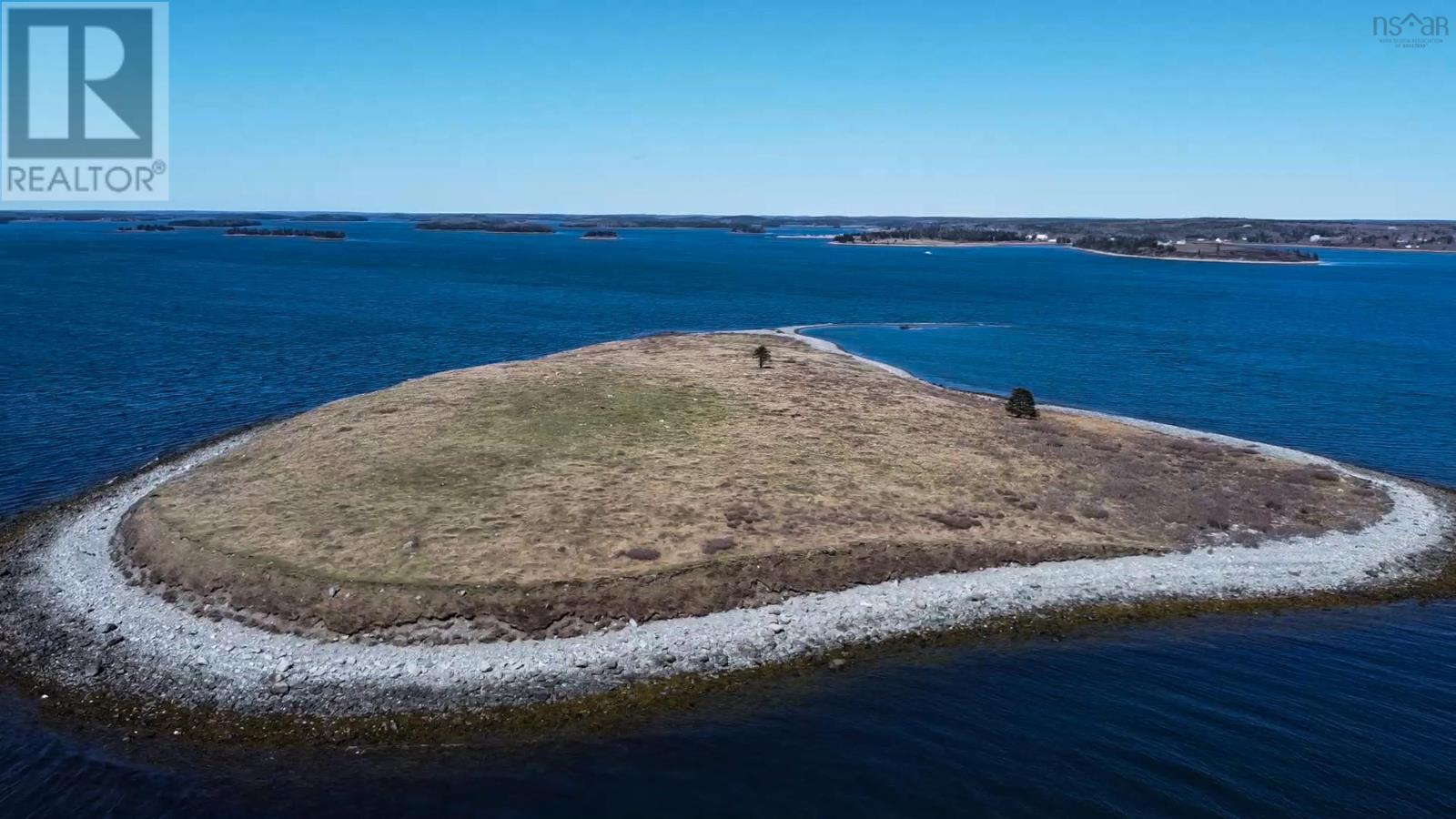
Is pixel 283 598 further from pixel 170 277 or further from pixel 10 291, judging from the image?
pixel 170 277

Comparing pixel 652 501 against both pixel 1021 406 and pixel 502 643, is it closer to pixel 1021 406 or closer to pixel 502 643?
pixel 502 643

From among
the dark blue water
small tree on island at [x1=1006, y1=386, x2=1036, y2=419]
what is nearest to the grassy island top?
small tree on island at [x1=1006, y1=386, x2=1036, y2=419]

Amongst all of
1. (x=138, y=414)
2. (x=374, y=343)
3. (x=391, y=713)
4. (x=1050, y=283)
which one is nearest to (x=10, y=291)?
(x=374, y=343)

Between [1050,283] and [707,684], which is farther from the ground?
[1050,283]

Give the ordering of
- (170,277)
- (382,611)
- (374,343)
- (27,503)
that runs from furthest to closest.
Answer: (170,277) < (374,343) < (27,503) < (382,611)

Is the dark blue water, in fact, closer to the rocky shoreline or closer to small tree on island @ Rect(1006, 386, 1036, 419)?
the rocky shoreline

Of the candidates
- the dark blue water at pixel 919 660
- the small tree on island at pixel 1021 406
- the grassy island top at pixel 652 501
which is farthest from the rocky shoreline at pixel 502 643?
the small tree on island at pixel 1021 406

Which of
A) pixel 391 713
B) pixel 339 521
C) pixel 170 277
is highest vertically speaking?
pixel 170 277
